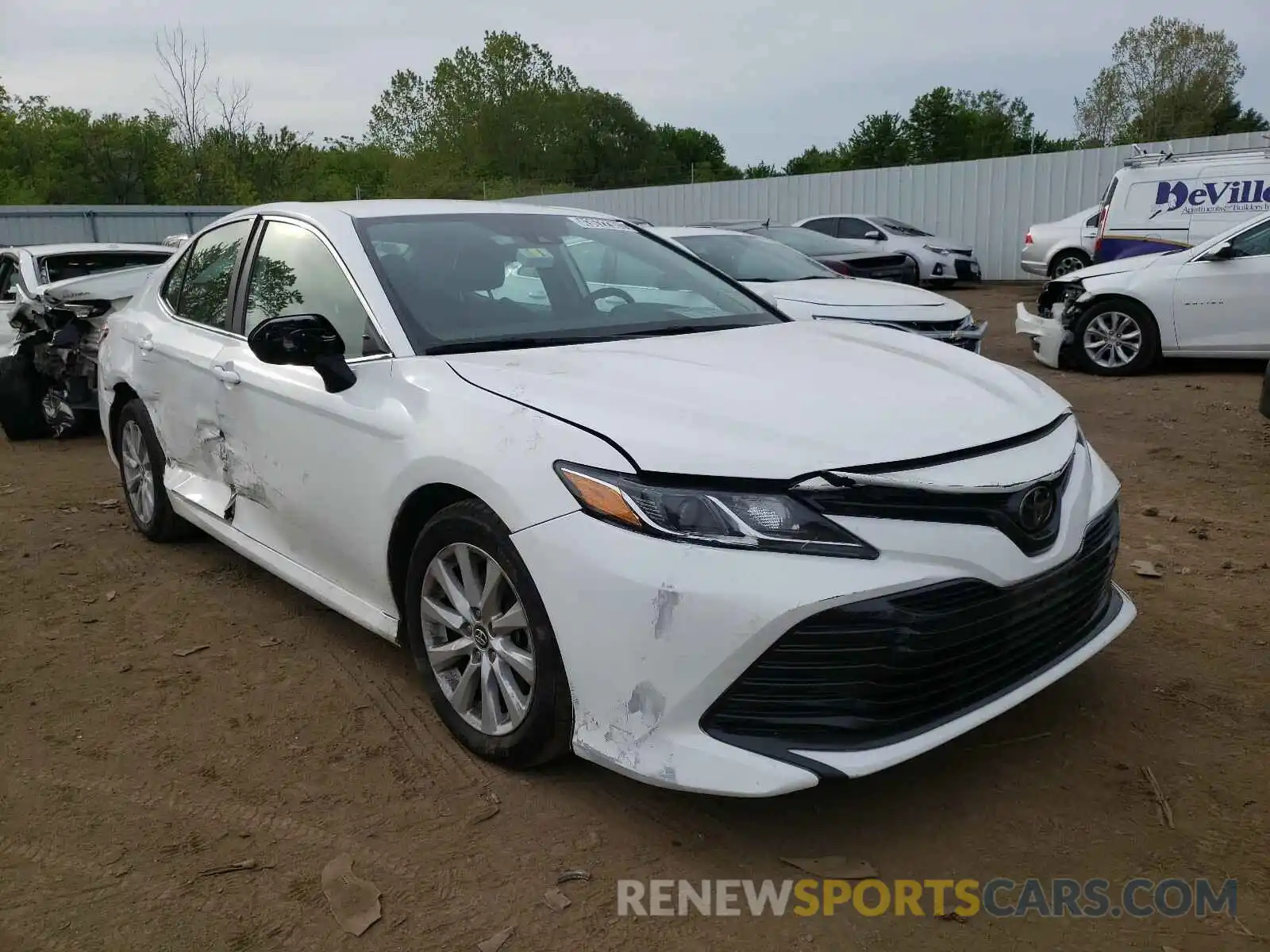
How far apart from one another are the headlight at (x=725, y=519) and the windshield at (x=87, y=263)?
7.83 meters

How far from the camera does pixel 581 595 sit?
2.41 meters

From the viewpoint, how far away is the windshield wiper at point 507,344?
122 inches

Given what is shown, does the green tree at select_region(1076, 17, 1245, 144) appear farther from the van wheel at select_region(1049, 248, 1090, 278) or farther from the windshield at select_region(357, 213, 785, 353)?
the windshield at select_region(357, 213, 785, 353)

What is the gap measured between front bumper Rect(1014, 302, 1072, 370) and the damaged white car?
25.5 feet

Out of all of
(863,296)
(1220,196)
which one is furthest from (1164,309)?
(1220,196)

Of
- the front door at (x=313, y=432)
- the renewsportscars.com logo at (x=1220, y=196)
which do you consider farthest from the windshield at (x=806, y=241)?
the front door at (x=313, y=432)

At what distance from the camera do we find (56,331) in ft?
25.5

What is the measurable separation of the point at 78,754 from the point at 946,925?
2.52 metres

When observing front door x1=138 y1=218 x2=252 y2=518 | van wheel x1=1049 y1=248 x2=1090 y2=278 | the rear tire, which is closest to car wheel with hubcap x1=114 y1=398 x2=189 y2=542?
front door x1=138 y1=218 x2=252 y2=518

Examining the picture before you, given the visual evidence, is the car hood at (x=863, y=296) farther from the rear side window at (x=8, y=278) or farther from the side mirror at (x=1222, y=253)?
the rear side window at (x=8, y=278)

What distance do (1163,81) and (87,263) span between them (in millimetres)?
49106

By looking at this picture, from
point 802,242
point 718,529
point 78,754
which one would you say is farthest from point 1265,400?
point 802,242

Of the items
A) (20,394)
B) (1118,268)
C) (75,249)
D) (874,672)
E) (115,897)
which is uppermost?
(75,249)

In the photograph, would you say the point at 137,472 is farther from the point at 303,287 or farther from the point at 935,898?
the point at 935,898
